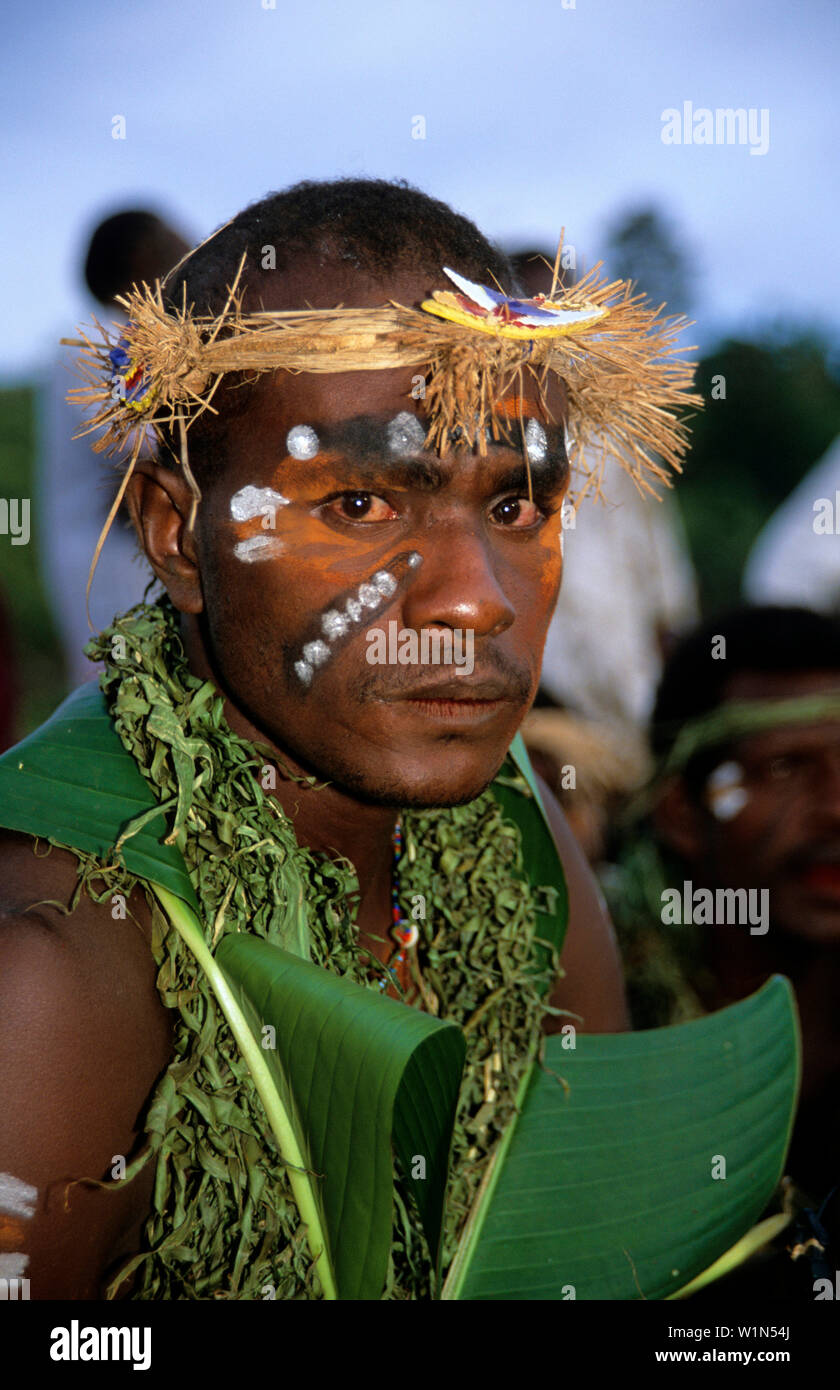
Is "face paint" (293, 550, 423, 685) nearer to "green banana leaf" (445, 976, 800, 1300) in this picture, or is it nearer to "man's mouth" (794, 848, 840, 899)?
"green banana leaf" (445, 976, 800, 1300)

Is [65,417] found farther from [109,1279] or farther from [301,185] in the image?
[109,1279]

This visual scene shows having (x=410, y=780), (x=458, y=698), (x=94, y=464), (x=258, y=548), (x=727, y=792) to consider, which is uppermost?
(x=94, y=464)

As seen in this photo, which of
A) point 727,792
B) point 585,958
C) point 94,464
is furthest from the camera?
point 94,464

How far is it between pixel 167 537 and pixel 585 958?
1152mm

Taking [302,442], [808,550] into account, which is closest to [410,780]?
[302,442]

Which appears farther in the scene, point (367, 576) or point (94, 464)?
point (94, 464)

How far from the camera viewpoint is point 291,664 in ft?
6.17

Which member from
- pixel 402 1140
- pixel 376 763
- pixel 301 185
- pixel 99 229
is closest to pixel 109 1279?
pixel 402 1140

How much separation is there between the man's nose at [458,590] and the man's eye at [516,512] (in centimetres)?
11

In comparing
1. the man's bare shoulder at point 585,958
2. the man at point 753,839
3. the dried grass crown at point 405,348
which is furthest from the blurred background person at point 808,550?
the dried grass crown at point 405,348

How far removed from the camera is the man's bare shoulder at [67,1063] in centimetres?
153

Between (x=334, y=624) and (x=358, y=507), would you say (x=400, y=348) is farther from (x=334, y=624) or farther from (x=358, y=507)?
(x=334, y=624)

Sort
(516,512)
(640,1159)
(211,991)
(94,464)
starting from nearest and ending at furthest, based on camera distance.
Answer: (211,991)
(516,512)
(640,1159)
(94,464)

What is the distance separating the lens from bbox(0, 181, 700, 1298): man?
1.61 meters
